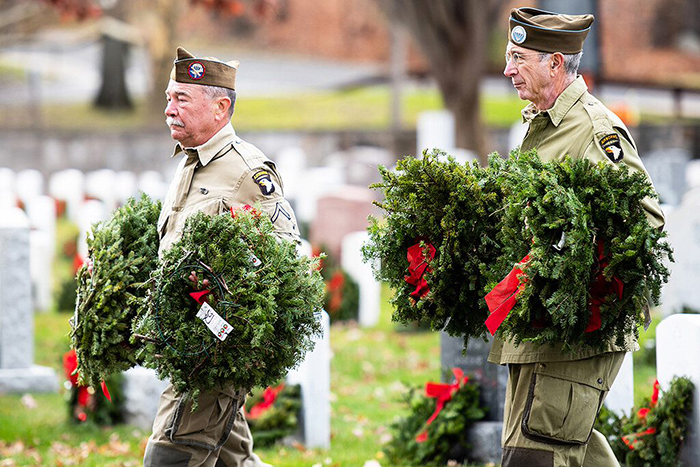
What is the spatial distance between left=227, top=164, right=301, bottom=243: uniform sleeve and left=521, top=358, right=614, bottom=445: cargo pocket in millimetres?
1312

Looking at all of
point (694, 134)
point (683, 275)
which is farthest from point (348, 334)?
point (694, 134)

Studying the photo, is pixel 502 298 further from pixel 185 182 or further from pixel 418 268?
pixel 185 182

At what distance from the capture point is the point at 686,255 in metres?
8.21

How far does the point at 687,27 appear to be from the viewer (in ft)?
131

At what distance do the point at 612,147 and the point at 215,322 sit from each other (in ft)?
5.72

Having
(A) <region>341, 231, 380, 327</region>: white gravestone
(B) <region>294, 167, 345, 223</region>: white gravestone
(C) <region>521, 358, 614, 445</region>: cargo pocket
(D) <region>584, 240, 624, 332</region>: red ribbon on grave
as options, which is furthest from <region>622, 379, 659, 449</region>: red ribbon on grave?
(B) <region>294, 167, 345, 223</region>: white gravestone

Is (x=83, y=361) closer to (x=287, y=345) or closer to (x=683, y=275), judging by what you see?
(x=287, y=345)

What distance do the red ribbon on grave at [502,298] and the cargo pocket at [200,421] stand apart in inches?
50.7

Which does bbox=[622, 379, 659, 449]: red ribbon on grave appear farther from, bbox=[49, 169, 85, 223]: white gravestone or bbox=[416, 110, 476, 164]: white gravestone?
bbox=[49, 169, 85, 223]: white gravestone

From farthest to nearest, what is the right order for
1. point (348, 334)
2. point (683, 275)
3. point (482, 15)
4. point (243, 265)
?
point (482, 15)
point (348, 334)
point (683, 275)
point (243, 265)

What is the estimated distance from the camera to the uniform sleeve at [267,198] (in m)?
4.95

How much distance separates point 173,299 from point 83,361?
2.61 feet

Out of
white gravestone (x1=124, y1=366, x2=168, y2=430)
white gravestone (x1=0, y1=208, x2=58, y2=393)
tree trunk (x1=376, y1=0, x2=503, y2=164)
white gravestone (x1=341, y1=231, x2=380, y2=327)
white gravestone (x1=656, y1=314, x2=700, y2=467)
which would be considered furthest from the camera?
tree trunk (x1=376, y1=0, x2=503, y2=164)

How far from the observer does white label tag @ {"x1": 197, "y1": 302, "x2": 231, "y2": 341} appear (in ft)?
14.3
